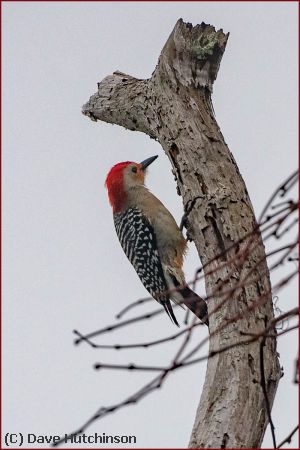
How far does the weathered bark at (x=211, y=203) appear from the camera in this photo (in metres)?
3.07

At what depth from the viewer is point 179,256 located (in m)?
5.16

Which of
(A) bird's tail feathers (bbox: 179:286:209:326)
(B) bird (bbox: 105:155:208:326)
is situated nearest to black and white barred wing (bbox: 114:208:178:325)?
(B) bird (bbox: 105:155:208:326)

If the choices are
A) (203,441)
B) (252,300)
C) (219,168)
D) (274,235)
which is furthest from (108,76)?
(274,235)

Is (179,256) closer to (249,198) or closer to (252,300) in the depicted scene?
(249,198)

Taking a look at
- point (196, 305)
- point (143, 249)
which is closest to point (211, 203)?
point (196, 305)

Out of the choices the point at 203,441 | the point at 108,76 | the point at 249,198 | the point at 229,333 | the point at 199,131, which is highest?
the point at 108,76

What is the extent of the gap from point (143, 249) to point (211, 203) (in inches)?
62.1

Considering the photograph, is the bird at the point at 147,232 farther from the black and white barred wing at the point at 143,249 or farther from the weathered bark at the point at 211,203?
the weathered bark at the point at 211,203

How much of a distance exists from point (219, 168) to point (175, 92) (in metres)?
0.63

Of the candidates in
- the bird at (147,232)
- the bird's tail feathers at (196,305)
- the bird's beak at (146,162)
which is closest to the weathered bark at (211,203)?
the bird's tail feathers at (196,305)

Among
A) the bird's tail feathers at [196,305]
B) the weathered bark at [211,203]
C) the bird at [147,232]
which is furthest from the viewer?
the bird at [147,232]

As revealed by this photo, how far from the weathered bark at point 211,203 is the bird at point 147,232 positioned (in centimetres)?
72

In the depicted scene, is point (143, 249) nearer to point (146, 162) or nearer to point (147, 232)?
point (147, 232)

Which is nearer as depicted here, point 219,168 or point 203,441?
point 203,441
